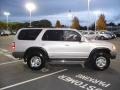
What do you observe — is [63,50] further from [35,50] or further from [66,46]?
[35,50]

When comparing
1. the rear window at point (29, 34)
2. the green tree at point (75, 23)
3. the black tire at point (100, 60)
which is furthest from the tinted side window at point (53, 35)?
the green tree at point (75, 23)

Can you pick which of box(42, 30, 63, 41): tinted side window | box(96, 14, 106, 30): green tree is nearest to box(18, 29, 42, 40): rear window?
box(42, 30, 63, 41): tinted side window

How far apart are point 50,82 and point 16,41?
3.46m

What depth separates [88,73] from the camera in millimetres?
10898

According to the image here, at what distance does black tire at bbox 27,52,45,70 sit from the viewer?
1169 centimetres

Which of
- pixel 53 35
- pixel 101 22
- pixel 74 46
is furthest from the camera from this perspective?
pixel 101 22

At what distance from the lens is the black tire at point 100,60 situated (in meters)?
11.7

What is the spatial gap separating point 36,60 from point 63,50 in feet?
4.28

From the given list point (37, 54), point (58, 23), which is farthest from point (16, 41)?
point (58, 23)

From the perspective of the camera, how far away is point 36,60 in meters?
11.7

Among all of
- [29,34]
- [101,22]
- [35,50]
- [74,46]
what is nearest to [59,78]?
[74,46]

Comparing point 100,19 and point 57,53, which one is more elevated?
point 100,19

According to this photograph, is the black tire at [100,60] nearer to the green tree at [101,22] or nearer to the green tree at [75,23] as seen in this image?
the green tree at [101,22]

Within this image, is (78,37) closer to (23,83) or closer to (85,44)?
(85,44)
